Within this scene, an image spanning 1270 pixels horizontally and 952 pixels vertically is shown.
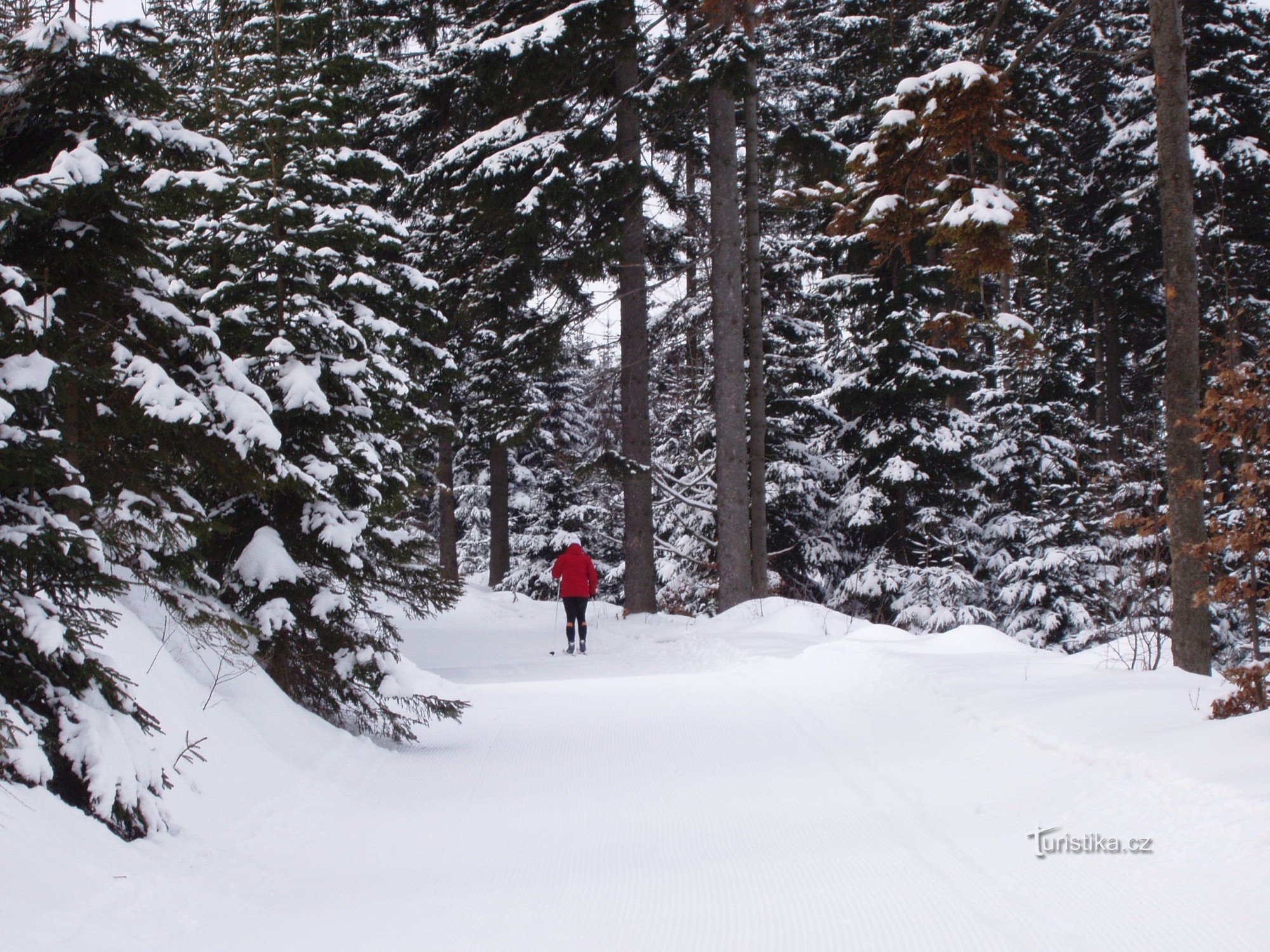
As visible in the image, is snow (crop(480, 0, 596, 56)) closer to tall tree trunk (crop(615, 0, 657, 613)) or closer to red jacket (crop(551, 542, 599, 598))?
tall tree trunk (crop(615, 0, 657, 613))

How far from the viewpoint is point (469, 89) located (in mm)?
18234

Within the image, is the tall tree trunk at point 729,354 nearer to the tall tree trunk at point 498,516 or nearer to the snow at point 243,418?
the snow at point 243,418

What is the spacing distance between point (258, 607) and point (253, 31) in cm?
557

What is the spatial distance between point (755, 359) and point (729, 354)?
2141 millimetres

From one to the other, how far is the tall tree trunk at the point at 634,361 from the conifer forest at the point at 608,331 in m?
0.07

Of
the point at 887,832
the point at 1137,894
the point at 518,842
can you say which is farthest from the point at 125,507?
the point at 1137,894

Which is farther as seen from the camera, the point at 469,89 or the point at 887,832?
the point at 469,89

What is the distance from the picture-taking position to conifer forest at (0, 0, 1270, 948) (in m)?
5.21

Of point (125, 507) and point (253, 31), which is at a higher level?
point (253, 31)

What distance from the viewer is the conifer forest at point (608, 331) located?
521cm

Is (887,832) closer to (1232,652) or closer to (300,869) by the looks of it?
(300,869)

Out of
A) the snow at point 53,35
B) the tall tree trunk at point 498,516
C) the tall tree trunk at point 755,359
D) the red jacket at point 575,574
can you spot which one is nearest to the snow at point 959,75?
the snow at point 53,35

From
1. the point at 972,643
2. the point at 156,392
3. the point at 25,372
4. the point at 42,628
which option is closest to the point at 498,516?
the point at 972,643

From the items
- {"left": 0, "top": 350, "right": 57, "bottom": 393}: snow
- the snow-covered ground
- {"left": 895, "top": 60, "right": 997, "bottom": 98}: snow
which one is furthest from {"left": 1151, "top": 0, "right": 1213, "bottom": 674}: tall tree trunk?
{"left": 0, "top": 350, "right": 57, "bottom": 393}: snow
